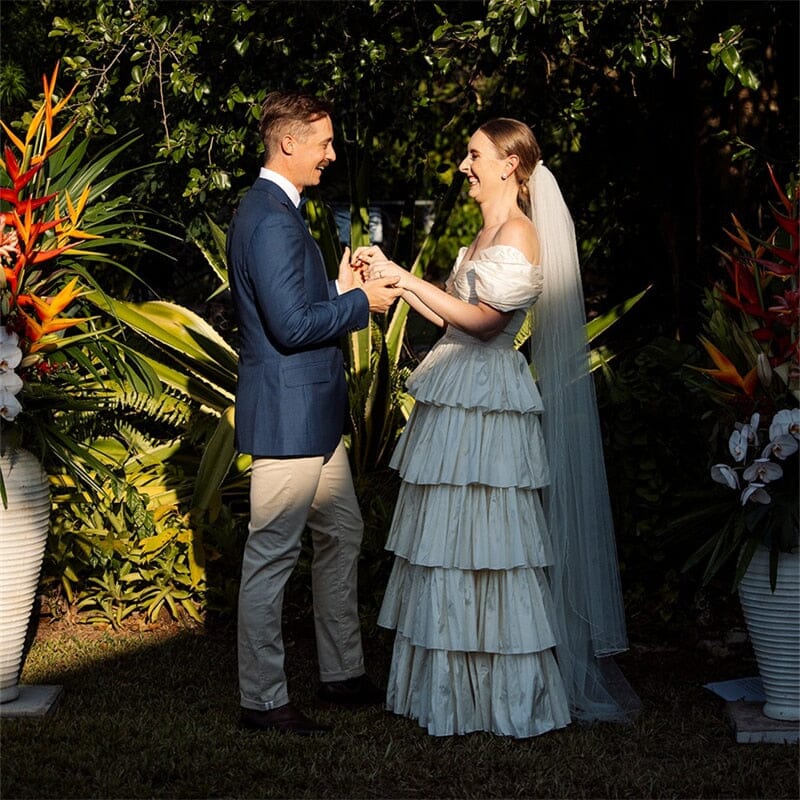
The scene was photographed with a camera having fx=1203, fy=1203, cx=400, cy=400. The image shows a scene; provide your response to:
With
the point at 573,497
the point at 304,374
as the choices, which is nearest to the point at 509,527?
the point at 573,497

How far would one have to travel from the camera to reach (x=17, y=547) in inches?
159

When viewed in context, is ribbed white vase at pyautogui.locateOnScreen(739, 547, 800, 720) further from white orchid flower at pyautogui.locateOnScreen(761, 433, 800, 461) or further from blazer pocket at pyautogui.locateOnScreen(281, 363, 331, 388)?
blazer pocket at pyautogui.locateOnScreen(281, 363, 331, 388)

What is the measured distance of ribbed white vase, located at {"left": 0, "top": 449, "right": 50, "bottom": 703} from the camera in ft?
13.1

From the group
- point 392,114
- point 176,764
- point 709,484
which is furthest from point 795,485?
point 392,114

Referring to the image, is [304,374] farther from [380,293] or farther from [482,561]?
[482,561]

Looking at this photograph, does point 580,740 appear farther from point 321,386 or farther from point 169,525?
point 169,525

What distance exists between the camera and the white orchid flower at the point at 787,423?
380cm

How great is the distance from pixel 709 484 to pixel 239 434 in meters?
1.96

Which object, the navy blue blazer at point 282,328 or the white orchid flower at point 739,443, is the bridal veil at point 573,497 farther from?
the navy blue blazer at point 282,328

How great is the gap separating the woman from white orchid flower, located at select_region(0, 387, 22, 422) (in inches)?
48.1

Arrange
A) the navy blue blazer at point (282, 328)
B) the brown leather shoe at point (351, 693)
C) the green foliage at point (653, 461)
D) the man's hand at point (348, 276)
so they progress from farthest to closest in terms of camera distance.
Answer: the green foliage at point (653, 461) < the brown leather shoe at point (351, 693) < the man's hand at point (348, 276) < the navy blue blazer at point (282, 328)

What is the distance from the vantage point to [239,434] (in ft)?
12.7

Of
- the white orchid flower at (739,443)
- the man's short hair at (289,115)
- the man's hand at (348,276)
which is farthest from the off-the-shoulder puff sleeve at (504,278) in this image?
the white orchid flower at (739,443)

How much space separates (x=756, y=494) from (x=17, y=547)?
2.45 metres
